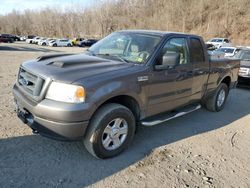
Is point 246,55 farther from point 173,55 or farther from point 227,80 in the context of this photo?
point 173,55

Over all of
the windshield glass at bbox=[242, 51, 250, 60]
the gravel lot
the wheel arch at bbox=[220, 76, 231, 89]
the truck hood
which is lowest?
the gravel lot

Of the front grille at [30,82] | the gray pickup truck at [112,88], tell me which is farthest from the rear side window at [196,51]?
the front grille at [30,82]

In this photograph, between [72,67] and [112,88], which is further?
[72,67]

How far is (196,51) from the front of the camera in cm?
525

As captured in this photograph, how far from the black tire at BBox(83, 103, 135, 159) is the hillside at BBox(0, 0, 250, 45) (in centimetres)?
4166

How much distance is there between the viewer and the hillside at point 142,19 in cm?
4781

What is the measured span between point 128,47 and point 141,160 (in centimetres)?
193

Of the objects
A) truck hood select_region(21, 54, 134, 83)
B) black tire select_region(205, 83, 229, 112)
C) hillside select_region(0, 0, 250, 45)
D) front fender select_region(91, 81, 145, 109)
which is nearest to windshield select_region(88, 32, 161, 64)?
truck hood select_region(21, 54, 134, 83)

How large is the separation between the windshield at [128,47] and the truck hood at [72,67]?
0.28 meters

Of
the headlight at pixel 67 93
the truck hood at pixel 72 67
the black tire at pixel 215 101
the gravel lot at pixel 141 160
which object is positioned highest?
the truck hood at pixel 72 67

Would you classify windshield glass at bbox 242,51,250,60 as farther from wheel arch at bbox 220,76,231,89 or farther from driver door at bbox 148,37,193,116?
driver door at bbox 148,37,193,116

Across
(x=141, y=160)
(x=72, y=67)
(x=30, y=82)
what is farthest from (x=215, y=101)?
(x=30, y=82)

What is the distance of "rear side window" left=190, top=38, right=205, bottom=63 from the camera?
5.13m

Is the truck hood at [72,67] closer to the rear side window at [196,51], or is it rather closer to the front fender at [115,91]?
the front fender at [115,91]
